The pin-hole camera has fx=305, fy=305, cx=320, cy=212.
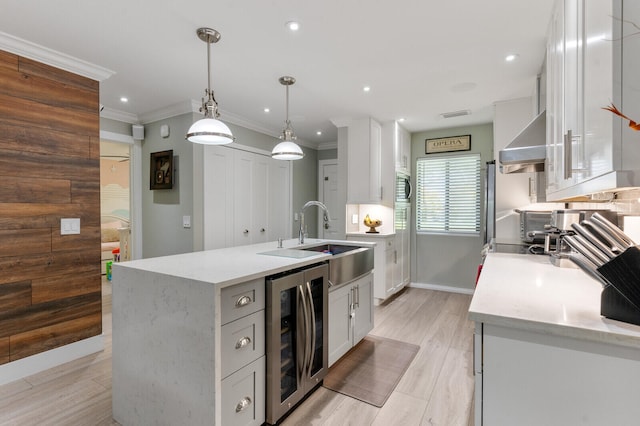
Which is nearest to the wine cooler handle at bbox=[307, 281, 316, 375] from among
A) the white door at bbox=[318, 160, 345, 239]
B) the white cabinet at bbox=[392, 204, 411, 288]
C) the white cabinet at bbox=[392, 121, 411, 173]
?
the white cabinet at bbox=[392, 204, 411, 288]

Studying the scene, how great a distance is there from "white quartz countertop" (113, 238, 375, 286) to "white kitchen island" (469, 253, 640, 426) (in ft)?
3.52

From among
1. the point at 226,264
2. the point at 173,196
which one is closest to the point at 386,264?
the point at 226,264

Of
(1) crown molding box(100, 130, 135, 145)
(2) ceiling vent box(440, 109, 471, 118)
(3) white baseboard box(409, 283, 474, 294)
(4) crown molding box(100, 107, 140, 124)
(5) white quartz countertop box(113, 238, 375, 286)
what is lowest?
(3) white baseboard box(409, 283, 474, 294)

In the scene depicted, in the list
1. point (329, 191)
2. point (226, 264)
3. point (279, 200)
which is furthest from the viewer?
point (329, 191)

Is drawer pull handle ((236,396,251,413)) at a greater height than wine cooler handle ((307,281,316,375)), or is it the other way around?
wine cooler handle ((307,281,316,375))

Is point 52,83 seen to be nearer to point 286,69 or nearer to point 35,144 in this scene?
point 35,144

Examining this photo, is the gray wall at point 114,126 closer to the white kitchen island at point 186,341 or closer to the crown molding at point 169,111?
the crown molding at point 169,111

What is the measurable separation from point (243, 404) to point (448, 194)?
423cm

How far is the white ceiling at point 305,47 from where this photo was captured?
6.34ft

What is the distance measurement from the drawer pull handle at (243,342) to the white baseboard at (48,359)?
206cm

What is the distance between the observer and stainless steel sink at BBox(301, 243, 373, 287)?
7.69 ft

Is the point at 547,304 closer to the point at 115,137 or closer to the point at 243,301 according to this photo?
the point at 243,301

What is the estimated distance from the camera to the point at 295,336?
1.92m

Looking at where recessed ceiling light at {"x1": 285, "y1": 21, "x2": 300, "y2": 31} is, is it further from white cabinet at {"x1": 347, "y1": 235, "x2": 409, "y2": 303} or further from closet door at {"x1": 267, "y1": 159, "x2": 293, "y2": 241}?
closet door at {"x1": 267, "y1": 159, "x2": 293, "y2": 241}
